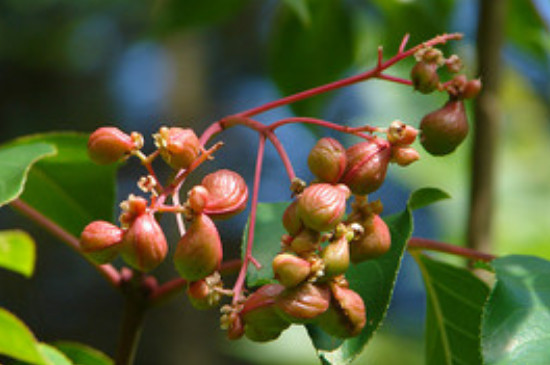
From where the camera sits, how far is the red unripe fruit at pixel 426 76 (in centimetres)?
77

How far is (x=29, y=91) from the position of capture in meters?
5.93

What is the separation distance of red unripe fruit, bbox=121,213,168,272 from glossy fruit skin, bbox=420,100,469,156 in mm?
290

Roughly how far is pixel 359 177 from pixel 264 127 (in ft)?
0.49

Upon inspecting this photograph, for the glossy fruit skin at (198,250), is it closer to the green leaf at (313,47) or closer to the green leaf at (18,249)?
the green leaf at (18,249)

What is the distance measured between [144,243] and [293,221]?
0.46 feet

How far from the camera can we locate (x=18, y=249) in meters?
0.65

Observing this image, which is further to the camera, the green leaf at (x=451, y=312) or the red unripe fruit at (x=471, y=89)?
the green leaf at (x=451, y=312)

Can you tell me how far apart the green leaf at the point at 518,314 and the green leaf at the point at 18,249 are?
1.45 feet

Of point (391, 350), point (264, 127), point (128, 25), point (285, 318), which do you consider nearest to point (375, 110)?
point (391, 350)

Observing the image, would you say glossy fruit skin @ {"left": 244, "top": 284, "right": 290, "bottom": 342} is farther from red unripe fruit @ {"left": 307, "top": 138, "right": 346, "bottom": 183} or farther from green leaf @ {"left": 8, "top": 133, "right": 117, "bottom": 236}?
green leaf @ {"left": 8, "top": 133, "right": 117, "bottom": 236}

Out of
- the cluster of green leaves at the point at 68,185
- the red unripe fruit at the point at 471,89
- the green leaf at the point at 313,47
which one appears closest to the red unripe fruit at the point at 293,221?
the red unripe fruit at the point at 471,89

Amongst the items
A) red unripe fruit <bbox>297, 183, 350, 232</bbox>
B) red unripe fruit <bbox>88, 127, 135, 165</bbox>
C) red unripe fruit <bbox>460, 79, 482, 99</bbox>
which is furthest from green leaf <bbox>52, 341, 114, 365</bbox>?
red unripe fruit <bbox>460, 79, 482, 99</bbox>

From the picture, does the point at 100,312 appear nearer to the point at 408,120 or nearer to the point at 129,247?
the point at 408,120

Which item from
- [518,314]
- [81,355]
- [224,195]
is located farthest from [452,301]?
[81,355]
